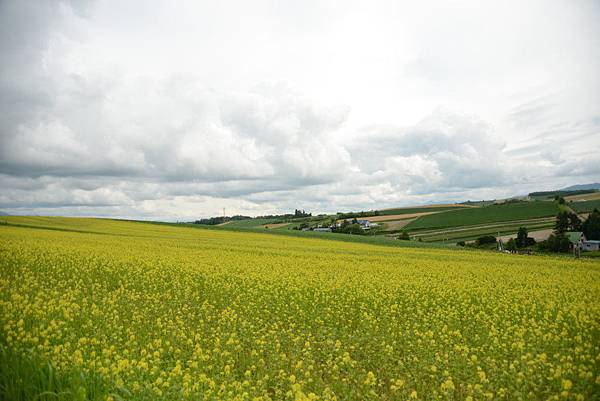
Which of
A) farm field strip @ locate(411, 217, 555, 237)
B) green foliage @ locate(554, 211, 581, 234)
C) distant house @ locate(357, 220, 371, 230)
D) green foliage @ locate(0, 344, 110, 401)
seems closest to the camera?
green foliage @ locate(0, 344, 110, 401)

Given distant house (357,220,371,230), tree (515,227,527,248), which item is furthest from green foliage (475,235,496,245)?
distant house (357,220,371,230)

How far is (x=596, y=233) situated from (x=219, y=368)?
230 ft

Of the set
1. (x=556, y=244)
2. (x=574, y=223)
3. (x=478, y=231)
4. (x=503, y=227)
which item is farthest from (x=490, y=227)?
(x=556, y=244)

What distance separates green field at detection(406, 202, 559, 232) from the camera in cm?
7294

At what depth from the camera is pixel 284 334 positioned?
8.84 metres

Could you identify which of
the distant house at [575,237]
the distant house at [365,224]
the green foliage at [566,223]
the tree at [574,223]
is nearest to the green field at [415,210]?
the distant house at [365,224]

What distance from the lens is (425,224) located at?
7562cm

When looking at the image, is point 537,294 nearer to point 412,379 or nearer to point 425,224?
point 412,379

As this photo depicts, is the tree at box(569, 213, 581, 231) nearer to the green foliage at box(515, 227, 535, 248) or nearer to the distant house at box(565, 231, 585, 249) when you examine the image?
the distant house at box(565, 231, 585, 249)

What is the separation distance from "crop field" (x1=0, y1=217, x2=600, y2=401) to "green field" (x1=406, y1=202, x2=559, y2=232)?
6028 centimetres

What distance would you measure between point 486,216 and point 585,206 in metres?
18.6

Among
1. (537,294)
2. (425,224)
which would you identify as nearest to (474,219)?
(425,224)

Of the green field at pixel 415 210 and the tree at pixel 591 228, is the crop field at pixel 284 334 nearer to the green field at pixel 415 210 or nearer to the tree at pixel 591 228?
the tree at pixel 591 228

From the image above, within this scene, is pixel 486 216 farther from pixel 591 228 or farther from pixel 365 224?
pixel 365 224
